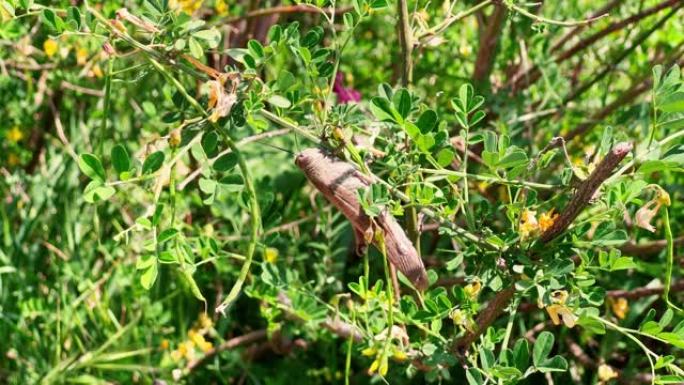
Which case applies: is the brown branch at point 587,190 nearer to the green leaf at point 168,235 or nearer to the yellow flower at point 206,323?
the green leaf at point 168,235

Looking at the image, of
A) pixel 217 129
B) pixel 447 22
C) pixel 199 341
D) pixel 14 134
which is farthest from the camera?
pixel 14 134

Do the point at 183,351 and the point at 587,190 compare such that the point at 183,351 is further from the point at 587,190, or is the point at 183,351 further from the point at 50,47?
the point at 587,190

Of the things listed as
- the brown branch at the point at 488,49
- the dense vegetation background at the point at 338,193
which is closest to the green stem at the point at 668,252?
the dense vegetation background at the point at 338,193

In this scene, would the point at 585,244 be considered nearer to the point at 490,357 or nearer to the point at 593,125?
the point at 490,357

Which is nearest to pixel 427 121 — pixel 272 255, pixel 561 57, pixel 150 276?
pixel 150 276

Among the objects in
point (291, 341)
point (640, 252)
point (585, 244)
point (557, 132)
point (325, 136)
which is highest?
point (325, 136)

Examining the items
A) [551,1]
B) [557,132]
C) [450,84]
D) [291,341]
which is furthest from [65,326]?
[551,1]

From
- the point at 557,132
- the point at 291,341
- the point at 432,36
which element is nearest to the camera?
the point at 432,36
